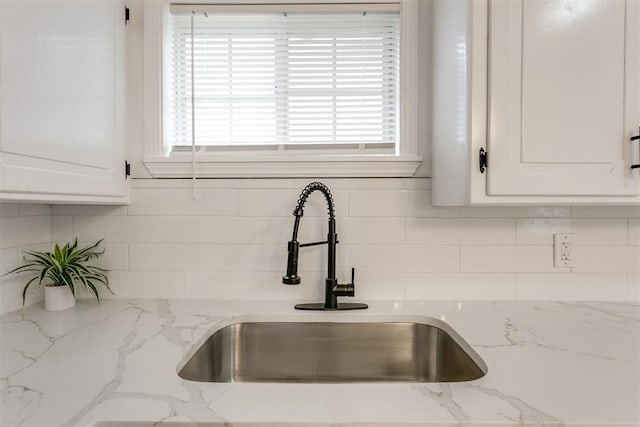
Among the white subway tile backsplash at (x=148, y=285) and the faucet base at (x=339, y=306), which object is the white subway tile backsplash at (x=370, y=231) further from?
the white subway tile backsplash at (x=148, y=285)

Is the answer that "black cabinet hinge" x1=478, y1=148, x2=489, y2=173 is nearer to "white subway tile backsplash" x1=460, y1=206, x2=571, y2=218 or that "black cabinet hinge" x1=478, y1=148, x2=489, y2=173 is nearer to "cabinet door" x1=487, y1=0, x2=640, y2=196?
"cabinet door" x1=487, y1=0, x2=640, y2=196

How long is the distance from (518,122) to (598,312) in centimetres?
69

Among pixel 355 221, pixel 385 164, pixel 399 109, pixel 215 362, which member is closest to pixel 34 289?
pixel 215 362

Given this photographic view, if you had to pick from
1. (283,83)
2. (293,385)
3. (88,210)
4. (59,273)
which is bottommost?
(293,385)

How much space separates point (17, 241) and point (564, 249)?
1.84 metres

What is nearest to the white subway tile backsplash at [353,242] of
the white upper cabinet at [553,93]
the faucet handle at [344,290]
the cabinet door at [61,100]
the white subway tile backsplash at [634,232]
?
the white subway tile backsplash at [634,232]

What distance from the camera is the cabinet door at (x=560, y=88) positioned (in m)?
1.03

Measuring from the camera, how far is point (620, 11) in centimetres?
103

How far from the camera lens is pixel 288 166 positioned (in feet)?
4.57

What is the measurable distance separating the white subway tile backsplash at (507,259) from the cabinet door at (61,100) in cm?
124

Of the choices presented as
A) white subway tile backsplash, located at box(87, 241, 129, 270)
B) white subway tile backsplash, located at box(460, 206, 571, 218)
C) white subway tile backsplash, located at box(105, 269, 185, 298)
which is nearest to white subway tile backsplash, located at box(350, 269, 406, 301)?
white subway tile backsplash, located at box(460, 206, 571, 218)

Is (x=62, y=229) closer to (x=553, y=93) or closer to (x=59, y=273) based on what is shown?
(x=59, y=273)

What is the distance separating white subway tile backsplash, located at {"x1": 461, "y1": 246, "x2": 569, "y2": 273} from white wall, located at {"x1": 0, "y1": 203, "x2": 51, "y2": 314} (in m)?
1.49

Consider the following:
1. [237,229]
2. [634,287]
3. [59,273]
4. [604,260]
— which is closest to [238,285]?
[237,229]
